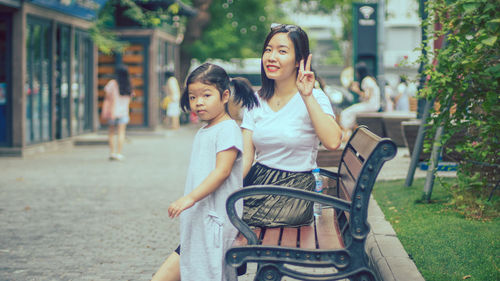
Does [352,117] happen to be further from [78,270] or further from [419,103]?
[78,270]

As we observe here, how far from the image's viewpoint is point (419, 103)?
10.5m

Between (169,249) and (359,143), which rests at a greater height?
(359,143)

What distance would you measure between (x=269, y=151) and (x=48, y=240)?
2935mm

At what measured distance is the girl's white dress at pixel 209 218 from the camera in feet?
11.3

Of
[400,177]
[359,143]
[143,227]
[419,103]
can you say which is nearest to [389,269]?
[359,143]

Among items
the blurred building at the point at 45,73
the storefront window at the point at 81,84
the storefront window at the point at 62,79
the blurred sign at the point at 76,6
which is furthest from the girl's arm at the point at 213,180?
the storefront window at the point at 81,84

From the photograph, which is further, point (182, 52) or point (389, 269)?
point (182, 52)

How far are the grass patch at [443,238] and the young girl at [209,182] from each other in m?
1.40

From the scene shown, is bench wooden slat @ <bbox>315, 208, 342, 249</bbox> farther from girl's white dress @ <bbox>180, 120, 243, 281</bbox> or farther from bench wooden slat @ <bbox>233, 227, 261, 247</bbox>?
girl's white dress @ <bbox>180, 120, 243, 281</bbox>

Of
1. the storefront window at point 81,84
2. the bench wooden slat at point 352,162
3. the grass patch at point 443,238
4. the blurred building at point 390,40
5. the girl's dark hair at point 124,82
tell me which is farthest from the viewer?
the blurred building at point 390,40

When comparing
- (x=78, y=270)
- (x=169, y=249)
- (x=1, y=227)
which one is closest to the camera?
(x=78, y=270)

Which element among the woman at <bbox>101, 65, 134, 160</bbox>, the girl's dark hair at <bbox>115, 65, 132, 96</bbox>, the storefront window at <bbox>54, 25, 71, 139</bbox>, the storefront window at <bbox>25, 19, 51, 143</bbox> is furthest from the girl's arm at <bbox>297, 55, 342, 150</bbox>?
the storefront window at <bbox>54, 25, 71, 139</bbox>

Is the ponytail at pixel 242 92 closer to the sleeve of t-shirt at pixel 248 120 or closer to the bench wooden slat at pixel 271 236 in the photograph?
the sleeve of t-shirt at pixel 248 120

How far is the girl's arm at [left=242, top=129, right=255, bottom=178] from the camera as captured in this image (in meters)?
4.00
